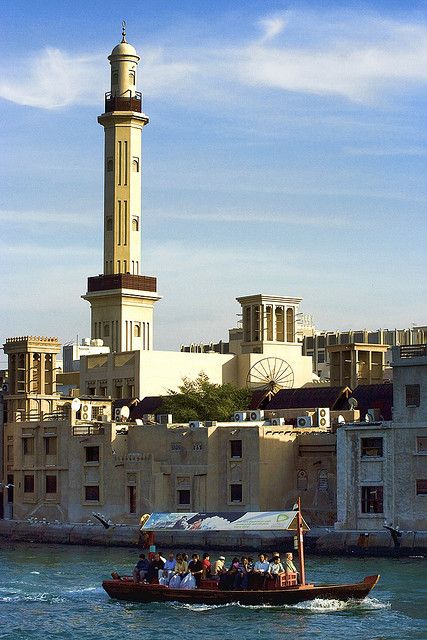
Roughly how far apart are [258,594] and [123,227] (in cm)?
7725

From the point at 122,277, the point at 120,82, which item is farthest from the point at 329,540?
the point at 120,82

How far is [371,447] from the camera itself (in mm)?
83062

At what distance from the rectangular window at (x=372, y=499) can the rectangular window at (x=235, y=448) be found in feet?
29.1

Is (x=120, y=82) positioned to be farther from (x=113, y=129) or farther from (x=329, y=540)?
(x=329, y=540)

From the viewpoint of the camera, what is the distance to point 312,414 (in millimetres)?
93000

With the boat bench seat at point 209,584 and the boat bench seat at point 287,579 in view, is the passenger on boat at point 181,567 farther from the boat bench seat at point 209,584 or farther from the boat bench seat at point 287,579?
the boat bench seat at point 287,579

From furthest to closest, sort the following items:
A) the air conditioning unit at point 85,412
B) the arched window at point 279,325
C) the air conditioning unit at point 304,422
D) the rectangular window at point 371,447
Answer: the arched window at point 279,325, the air conditioning unit at point 85,412, the air conditioning unit at point 304,422, the rectangular window at point 371,447

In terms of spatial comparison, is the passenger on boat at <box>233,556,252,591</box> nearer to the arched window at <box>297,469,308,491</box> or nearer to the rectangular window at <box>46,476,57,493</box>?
the arched window at <box>297,469,308,491</box>

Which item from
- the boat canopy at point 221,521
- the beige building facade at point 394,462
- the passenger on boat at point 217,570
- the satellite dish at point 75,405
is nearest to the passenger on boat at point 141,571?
the passenger on boat at point 217,570

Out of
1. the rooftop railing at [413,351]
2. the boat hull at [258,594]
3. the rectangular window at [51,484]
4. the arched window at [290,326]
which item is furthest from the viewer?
the arched window at [290,326]

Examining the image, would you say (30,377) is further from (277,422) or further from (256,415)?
(277,422)

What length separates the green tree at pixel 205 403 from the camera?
10412 centimetres

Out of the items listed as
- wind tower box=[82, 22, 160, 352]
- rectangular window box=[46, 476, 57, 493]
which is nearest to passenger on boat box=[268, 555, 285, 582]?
rectangular window box=[46, 476, 57, 493]

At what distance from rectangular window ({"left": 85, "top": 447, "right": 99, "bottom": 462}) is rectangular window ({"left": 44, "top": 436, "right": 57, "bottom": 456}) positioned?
361cm
